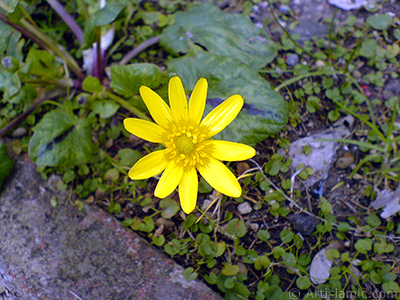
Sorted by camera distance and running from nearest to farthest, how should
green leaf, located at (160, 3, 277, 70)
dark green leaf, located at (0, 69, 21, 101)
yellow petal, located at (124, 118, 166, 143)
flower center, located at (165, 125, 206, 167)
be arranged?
yellow petal, located at (124, 118, 166, 143) → flower center, located at (165, 125, 206, 167) → dark green leaf, located at (0, 69, 21, 101) → green leaf, located at (160, 3, 277, 70)

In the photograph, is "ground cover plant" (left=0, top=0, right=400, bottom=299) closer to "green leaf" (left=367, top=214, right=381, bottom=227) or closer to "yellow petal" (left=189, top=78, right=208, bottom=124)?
"green leaf" (left=367, top=214, right=381, bottom=227)

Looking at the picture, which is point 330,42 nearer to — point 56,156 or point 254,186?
point 254,186

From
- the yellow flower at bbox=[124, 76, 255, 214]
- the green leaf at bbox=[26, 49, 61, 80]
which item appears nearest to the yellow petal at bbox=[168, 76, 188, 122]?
the yellow flower at bbox=[124, 76, 255, 214]

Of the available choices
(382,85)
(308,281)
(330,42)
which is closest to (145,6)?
(330,42)

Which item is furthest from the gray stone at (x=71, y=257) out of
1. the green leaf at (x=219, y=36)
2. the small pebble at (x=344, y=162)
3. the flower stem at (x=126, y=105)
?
the green leaf at (x=219, y=36)

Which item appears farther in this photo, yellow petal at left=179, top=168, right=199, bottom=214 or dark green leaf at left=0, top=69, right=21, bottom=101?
dark green leaf at left=0, top=69, right=21, bottom=101

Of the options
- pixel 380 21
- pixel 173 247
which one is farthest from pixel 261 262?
pixel 380 21

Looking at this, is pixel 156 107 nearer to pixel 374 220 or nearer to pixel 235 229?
pixel 235 229
